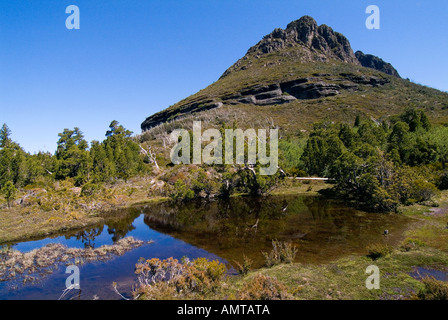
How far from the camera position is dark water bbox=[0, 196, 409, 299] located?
45.5 ft

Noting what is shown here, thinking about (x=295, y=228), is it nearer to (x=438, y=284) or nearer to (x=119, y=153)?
(x=438, y=284)

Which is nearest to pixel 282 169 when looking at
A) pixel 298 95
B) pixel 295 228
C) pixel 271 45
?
pixel 295 228

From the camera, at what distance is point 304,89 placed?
12631cm

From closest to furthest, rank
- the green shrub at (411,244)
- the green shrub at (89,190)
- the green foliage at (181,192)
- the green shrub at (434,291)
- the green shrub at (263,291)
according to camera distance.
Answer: the green shrub at (434,291) → the green shrub at (263,291) → the green shrub at (411,244) → the green shrub at (89,190) → the green foliage at (181,192)

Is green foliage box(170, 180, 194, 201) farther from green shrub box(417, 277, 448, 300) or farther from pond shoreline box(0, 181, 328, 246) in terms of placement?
green shrub box(417, 277, 448, 300)

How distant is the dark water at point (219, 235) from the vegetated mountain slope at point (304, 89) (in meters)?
65.8

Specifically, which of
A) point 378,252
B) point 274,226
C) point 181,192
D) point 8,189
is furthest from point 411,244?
point 8,189

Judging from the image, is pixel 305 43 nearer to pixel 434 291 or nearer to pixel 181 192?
pixel 181 192

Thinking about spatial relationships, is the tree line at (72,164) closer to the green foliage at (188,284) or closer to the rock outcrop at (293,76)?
the green foliage at (188,284)

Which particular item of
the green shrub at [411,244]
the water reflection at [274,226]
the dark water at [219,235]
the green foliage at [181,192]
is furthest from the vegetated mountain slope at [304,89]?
the green shrub at [411,244]

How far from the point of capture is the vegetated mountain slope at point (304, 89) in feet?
322

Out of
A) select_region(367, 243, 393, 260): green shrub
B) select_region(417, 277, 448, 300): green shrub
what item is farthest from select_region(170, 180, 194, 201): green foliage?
select_region(417, 277, 448, 300): green shrub

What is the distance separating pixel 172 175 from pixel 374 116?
77.5 m

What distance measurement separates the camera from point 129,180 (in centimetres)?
5331
